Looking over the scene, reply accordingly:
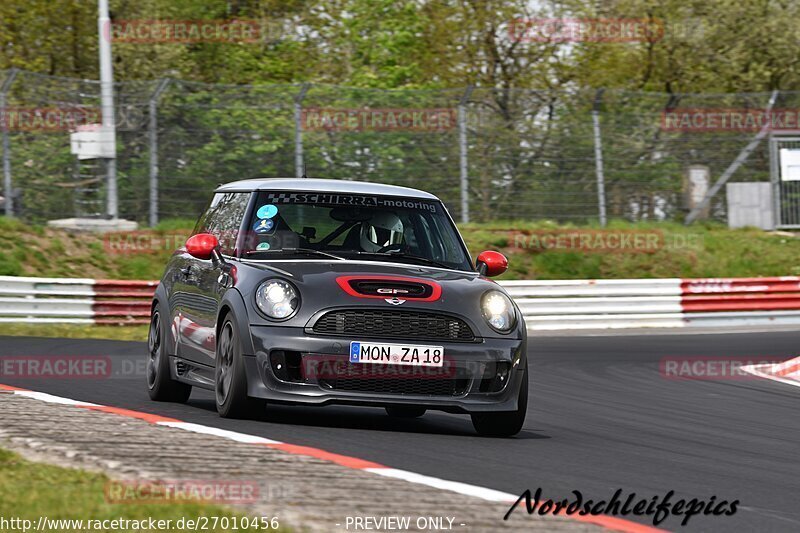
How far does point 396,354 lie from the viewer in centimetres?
797

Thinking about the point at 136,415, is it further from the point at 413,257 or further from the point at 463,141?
the point at 463,141

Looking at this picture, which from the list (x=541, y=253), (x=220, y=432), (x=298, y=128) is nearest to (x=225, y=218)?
(x=220, y=432)

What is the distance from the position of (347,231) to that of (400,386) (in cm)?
134

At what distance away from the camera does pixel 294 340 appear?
791 cm

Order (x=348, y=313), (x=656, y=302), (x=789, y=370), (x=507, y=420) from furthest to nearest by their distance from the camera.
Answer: (x=656, y=302) < (x=789, y=370) < (x=507, y=420) < (x=348, y=313)

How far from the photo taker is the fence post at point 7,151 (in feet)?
75.3

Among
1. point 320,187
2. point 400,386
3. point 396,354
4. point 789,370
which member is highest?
point 320,187

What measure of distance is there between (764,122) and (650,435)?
1946cm

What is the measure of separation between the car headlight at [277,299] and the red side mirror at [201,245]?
36.4 inches

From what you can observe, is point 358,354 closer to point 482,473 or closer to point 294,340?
point 294,340

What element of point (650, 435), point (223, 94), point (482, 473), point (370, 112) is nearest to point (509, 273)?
point (370, 112)

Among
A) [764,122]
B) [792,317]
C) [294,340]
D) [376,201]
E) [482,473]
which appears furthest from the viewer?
[764,122]

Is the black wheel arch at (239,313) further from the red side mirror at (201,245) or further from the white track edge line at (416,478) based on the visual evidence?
the white track edge line at (416,478)

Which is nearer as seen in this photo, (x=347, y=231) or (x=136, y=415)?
(x=136, y=415)
